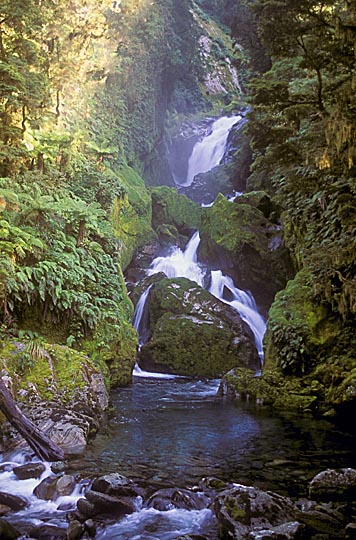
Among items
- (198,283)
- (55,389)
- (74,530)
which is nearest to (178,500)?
(74,530)

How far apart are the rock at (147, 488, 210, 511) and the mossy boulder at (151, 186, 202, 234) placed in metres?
18.3

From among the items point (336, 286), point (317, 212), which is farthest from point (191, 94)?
point (336, 286)

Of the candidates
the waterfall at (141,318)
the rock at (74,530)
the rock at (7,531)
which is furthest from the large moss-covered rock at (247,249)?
the rock at (7,531)

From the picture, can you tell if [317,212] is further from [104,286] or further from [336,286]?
[104,286]

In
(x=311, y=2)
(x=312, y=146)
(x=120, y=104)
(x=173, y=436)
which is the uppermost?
(x=120, y=104)

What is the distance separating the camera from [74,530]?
4.64 metres

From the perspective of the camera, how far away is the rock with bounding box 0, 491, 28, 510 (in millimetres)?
5188

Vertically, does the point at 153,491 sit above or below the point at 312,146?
below

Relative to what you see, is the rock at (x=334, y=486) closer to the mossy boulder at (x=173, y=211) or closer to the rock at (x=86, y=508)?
the rock at (x=86, y=508)

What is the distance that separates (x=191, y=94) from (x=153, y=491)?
119ft

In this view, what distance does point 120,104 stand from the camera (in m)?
22.3

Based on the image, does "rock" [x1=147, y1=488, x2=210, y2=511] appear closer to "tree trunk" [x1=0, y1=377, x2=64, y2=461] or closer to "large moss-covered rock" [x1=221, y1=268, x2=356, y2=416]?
"tree trunk" [x1=0, y1=377, x2=64, y2=461]

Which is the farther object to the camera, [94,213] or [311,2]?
[94,213]

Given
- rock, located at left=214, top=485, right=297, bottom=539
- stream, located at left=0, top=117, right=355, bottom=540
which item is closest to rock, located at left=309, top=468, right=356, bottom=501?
stream, located at left=0, top=117, right=355, bottom=540
